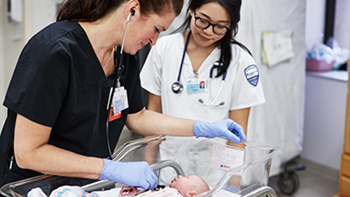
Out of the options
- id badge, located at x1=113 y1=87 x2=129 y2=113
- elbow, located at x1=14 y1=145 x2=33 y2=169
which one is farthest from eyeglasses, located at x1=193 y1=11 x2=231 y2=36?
elbow, located at x1=14 y1=145 x2=33 y2=169

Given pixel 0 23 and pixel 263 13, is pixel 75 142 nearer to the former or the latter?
pixel 0 23

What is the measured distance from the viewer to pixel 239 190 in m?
1.08

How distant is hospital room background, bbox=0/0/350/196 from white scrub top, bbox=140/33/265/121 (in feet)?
0.99

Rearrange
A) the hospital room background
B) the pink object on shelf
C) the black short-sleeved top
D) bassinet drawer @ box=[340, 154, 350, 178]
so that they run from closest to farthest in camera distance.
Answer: the black short-sleeved top, the hospital room background, bassinet drawer @ box=[340, 154, 350, 178], the pink object on shelf

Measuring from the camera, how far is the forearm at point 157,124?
4.47 ft

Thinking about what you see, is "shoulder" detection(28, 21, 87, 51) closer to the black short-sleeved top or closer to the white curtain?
the black short-sleeved top

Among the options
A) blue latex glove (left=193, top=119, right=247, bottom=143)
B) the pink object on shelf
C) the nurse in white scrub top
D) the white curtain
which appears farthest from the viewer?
the pink object on shelf

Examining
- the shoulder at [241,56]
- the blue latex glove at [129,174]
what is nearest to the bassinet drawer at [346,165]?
the shoulder at [241,56]

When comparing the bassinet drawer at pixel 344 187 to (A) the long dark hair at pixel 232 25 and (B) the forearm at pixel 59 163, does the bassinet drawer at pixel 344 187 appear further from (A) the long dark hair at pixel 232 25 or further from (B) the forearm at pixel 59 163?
(B) the forearm at pixel 59 163

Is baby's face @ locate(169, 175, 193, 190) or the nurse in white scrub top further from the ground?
the nurse in white scrub top

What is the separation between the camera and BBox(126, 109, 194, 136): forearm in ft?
4.47

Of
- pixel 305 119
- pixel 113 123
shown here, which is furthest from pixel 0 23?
pixel 305 119

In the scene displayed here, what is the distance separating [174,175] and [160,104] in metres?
0.51

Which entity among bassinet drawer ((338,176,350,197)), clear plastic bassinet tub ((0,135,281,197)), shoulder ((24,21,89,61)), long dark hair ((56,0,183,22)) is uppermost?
long dark hair ((56,0,183,22))
